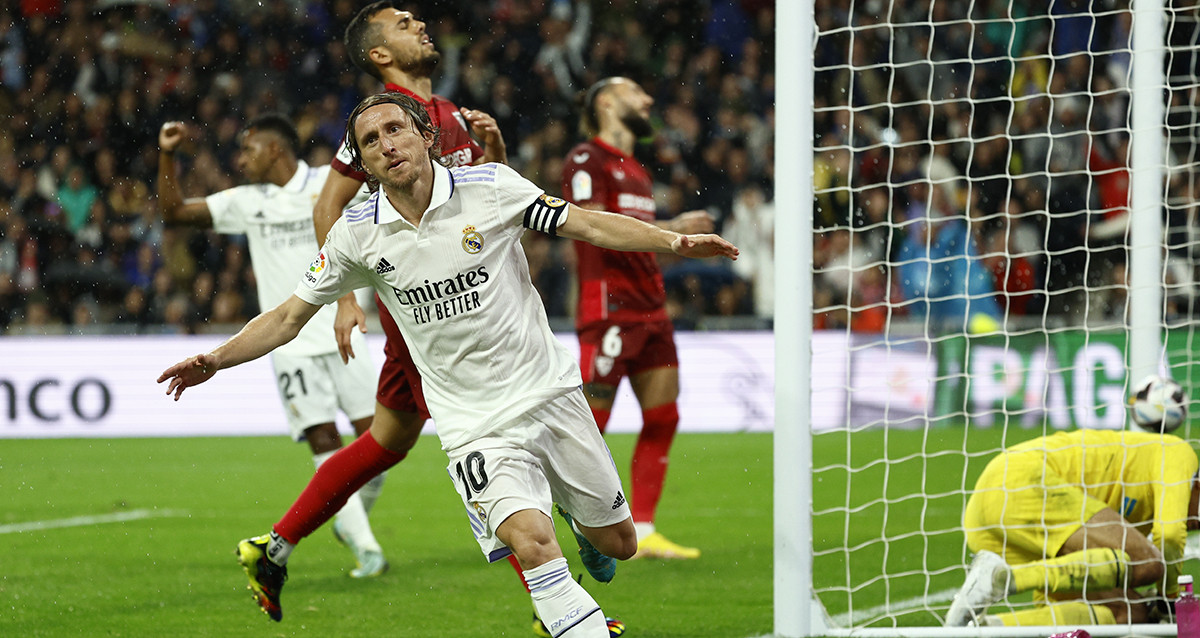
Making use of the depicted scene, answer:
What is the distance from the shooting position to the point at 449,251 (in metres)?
3.76

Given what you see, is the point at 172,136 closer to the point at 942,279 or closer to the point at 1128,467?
the point at 1128,467

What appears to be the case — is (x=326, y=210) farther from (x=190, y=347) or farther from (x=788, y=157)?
(x=190, y=347)

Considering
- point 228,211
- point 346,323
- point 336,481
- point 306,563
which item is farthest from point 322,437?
point 346,323

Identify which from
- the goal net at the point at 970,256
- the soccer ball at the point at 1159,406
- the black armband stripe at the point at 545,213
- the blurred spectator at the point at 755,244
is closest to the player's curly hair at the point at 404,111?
the black armband stripe at the point at 545,213

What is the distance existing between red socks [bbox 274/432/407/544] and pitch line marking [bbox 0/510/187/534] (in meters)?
3.42

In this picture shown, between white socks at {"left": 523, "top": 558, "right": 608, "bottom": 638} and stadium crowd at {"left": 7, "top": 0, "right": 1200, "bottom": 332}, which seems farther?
stadium crowd at {"left": 7, "top": 0, "right": 1200, "bottom": 332}

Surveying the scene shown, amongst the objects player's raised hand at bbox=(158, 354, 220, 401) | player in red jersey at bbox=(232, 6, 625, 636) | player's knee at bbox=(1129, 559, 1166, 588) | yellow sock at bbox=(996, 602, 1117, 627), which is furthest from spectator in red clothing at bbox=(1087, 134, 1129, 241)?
player's raised hand at bbox=(158, 354, 220, 401)

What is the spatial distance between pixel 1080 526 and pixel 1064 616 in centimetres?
39

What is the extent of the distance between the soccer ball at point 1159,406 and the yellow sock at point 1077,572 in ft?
2.17

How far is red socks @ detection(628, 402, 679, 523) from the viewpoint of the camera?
6461 millimetres

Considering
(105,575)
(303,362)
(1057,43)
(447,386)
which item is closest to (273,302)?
(303,362)

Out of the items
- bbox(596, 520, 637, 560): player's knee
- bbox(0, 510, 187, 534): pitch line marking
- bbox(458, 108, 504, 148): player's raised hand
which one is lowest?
bbox(0, 510, 187, 534): pitch line marking

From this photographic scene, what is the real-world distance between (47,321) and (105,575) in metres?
8.93

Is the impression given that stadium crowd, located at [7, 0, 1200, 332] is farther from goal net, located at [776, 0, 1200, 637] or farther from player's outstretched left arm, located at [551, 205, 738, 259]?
player's outstretched left arm, located at [551, 205, 738, 259]
